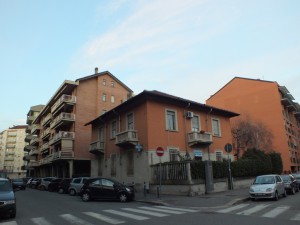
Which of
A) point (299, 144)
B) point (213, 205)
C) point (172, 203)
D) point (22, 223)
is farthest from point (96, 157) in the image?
point (299, 144)

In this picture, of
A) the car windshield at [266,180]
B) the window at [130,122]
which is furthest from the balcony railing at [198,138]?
the car windshield at [266,180]

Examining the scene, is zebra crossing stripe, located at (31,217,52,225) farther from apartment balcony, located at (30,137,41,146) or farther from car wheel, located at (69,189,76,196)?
apartment balcony, located at (30,137,41,146)

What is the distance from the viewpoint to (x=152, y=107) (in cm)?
2467

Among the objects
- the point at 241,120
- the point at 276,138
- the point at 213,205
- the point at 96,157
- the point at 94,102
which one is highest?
the point at 94,102

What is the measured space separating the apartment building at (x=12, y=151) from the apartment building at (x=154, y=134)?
320 feet

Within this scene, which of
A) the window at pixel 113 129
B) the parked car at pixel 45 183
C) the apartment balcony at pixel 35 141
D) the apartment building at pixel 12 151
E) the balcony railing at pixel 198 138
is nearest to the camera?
the balcony railing at pixel 198 138

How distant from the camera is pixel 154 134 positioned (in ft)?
79.3

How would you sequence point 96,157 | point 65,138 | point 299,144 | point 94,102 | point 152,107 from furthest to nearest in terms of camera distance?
point 299,144 → point 94,102 → point 65,138 → point 96,157 → point 152,107

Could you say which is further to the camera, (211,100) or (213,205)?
(211,100)

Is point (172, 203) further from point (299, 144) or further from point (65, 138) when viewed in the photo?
point (299, 144)

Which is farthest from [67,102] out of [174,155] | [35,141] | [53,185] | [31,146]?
[31,146]

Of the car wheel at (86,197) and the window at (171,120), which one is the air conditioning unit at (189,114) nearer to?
the window at (171,120)

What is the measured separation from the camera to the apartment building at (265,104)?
153ft

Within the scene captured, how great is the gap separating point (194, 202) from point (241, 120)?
33394 mm
